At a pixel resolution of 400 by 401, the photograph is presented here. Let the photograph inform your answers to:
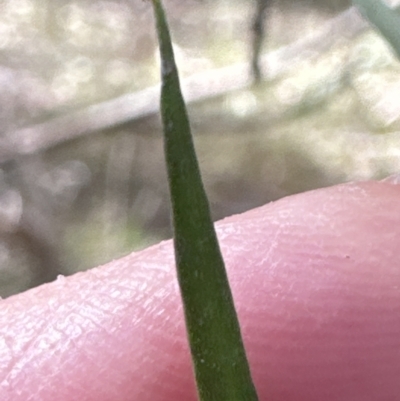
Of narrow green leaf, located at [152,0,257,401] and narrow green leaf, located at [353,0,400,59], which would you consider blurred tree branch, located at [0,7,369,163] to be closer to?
narrow green leaf, located at [353,0,400,59]

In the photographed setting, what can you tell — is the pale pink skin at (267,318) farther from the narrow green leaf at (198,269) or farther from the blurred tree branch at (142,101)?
the blurred tree branch at (142,101)

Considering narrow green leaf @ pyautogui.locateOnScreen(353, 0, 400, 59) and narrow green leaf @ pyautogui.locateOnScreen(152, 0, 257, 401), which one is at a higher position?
narrow green leaf @ pyautogui.locateOnScreen(353, 0, 400, 59)

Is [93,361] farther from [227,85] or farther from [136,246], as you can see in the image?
[227,85]

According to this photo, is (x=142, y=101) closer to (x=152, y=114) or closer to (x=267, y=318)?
(x=152, y=114)

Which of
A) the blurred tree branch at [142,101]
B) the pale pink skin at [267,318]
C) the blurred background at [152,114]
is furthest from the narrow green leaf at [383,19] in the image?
the blurred tree branch at [142,101]

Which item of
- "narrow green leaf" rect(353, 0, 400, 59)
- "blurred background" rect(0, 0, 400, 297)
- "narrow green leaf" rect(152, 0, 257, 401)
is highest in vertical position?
"blurred background" rect(0, 0, 400, 297)

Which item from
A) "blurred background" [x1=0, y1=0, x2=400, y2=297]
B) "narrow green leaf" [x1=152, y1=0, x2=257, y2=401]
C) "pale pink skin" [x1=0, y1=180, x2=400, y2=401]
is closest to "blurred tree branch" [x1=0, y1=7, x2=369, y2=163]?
"blurred background" [x1=0, y1=0, x2=400, y2=297]

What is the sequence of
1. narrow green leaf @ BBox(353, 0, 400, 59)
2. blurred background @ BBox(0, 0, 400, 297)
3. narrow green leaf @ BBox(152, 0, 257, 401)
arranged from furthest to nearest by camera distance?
blurred background @ BBox(0, 0, 400, 297)
narrow green leaf @ BBox(353, 0, 400, 59)
narrow green leaf @ BBox(152, 0, 257, 401)

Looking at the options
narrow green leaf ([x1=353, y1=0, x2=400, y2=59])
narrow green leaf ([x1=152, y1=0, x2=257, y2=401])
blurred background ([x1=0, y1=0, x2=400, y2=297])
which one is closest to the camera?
narrow green leaf ([x1=152, y1=0, x2=257, y2=401])
